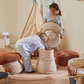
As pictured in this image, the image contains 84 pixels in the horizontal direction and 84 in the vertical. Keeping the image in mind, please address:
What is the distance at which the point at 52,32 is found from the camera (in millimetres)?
3137

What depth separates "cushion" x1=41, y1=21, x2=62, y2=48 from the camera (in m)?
3.13

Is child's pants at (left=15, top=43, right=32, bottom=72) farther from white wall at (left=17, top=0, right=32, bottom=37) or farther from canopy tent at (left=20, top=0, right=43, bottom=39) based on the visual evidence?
white wall at (left=17, top=0, right=32, bottom=37)

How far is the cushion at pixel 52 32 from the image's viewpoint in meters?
3.13

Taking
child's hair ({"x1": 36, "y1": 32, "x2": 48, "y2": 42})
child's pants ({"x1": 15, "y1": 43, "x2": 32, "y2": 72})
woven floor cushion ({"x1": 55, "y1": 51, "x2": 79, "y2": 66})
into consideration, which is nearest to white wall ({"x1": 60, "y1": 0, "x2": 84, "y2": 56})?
woven floor cushion ({"x1": 55, "y1": 51, "x2": 79, "y2": 66})

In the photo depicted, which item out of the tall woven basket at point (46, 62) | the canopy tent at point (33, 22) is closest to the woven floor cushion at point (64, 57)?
the tall woven basket at point (46, 62)

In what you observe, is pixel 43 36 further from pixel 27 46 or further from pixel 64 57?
pixel 64 57

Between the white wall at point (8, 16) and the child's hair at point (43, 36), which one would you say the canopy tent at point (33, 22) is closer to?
the child's hair at point (43, 36)

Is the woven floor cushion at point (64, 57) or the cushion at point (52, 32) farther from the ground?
the cushion at point (52, 32)

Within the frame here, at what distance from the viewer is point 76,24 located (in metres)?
3.93

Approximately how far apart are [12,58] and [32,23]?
2.03 m

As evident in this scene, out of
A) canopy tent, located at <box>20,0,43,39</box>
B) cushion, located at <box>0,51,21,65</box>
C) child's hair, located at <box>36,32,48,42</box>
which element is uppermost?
canopy tent, located at <box>20,0,43,39</box>

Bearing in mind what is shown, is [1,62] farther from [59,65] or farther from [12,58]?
[59,65]

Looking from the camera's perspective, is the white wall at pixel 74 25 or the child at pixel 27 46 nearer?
the child at pixel 27 46

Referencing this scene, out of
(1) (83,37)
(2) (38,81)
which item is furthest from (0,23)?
(2) (38,81)
